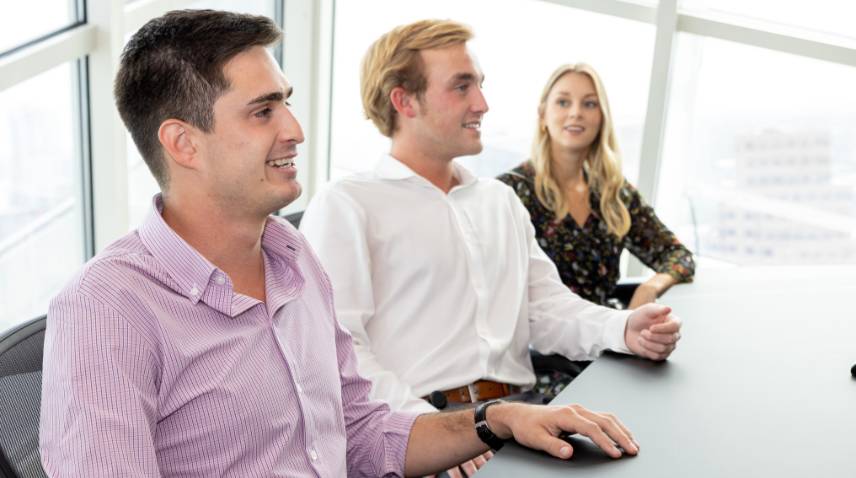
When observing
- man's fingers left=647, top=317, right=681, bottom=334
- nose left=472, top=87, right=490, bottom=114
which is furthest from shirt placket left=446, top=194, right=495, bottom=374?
man's fingers left=647, top=317, right=681, bottom=334

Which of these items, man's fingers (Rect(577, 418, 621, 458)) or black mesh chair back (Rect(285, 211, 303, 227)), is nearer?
man's fingers (Rect(577, 418, 621, 458))

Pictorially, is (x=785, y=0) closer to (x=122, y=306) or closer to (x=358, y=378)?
(x=358, y=378)

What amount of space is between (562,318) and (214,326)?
1093mm

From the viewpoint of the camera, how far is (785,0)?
12.2 feet

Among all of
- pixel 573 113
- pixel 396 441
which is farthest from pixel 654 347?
pixel 573 113

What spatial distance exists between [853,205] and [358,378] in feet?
9.32

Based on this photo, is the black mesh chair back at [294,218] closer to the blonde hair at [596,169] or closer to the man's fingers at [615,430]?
the blonde hair at [596,169]

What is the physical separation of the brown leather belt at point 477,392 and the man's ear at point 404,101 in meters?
0.67

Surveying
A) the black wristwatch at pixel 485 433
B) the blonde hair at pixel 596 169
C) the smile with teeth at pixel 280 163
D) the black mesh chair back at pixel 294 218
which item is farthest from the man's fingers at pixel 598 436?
the blonde hair at pixel 596 169

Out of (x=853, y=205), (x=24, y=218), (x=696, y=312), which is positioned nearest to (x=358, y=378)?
(x=696, y=312)

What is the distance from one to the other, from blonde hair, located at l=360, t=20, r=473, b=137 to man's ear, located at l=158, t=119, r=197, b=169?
1.03m

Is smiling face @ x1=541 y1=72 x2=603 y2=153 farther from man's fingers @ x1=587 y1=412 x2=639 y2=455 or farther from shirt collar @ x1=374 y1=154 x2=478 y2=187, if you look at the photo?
man's fingers @ x1=587 y1=412 x2=639 y2=455

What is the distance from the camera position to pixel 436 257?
2.30 meters

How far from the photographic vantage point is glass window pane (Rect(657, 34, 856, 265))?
12.6ft
